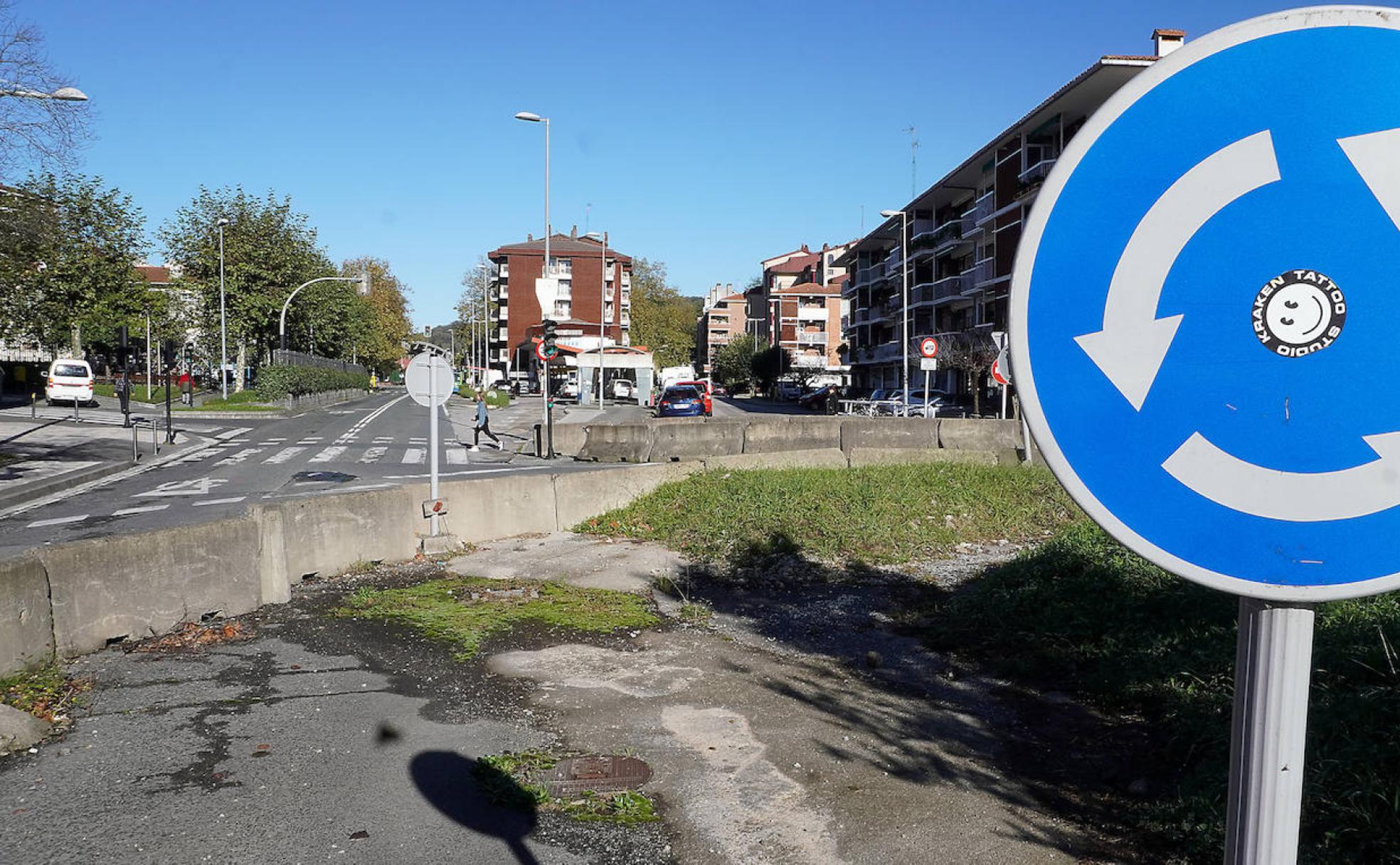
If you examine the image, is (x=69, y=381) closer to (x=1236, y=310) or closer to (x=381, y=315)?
(x=1236, y=310)

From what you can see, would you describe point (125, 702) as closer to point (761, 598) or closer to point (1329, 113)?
point (761, 598)

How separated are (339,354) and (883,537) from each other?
77.7 metres

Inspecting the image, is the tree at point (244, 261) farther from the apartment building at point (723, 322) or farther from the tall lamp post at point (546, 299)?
the apartment building at point (723, 322)

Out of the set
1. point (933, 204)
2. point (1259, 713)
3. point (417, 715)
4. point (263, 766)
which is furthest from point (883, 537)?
point (933, 204)

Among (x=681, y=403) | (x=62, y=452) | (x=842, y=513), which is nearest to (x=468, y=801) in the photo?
(x=842, y=513)

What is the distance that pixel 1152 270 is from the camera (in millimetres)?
1293

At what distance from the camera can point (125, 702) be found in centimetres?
552

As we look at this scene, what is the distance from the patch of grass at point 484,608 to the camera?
24.3 feet

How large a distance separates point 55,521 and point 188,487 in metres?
3.93

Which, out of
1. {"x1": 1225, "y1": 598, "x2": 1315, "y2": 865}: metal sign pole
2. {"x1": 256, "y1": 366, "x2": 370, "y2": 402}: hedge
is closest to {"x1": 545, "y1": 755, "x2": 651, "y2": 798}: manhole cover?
{"x1": 1225, "y1": 598, "x2": 1315, "y2": 865}: metal sign pole

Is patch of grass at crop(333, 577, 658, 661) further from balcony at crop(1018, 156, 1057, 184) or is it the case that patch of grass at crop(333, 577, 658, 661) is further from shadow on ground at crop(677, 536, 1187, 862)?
balcony at crop(1018, 156, 1057, 184)

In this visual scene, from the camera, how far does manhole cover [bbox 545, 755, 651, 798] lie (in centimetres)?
446

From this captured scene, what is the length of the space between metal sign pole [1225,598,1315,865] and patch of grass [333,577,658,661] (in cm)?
591

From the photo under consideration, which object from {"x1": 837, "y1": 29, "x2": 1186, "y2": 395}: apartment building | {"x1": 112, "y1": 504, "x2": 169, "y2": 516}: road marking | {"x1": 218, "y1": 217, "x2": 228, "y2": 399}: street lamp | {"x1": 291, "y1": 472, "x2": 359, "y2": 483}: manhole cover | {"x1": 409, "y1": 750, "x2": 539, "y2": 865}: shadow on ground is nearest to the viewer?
{"x1": 409, "y1": 750, "x2": 539, "y2": 865}: shadow on ground
